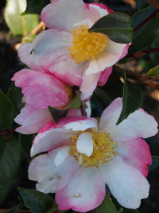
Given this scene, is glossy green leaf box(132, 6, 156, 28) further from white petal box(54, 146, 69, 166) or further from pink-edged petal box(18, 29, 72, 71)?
white petal box(54, 146, 69, 166)

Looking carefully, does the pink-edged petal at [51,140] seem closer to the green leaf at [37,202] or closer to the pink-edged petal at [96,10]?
the green leaf at [37,202]

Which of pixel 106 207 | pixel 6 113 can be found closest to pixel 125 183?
pixel 106 207

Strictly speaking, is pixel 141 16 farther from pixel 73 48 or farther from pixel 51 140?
pixel 51 140

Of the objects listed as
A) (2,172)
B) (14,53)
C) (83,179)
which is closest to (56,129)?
(83,179)

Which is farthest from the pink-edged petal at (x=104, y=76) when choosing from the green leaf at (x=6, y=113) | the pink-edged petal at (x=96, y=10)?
the green leaf at (x=6, y=113)

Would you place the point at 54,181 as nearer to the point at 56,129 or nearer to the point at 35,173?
the point at 35,173

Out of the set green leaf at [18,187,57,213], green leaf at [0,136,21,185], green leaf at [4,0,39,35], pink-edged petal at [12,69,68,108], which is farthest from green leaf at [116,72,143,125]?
green leaf at [4,0,39,35]
